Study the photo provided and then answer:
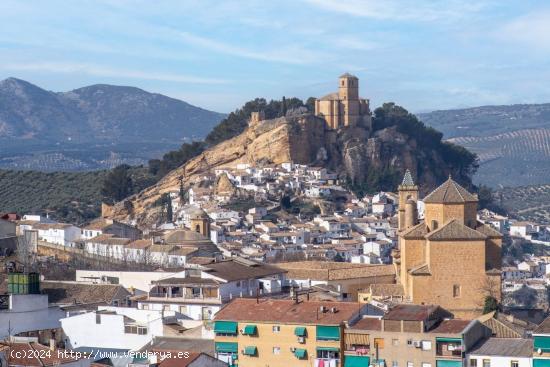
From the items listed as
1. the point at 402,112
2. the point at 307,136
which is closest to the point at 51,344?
the point at 307,136

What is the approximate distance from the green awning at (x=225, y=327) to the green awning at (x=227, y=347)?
317 mm

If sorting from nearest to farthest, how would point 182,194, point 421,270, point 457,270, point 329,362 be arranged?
1. point 329,362
2. point 457,270
3. point 421,270
4. point 182,194

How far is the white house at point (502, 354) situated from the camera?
104 ft

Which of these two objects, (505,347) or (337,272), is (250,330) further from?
(337,272)

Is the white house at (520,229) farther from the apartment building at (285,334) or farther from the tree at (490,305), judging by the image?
the apartment building at (285,334)

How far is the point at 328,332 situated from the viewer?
34062 millimetres

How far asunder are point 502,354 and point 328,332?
181 inches

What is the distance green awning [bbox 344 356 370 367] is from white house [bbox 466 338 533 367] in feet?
8.51

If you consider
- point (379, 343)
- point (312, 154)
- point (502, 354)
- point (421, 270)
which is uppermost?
point (312, 154)

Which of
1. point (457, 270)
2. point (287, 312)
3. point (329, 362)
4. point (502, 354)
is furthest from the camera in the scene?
point (457, 270)

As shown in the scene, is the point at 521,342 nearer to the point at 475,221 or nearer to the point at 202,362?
the point at 202,362

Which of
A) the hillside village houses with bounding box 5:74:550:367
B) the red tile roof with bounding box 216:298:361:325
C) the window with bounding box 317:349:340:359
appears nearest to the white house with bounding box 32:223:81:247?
the hillside village houses with bounding box 5:74:550:367

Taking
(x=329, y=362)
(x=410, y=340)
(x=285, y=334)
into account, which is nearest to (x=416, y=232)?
(x=285, y=334)

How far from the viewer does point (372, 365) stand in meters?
32.9
